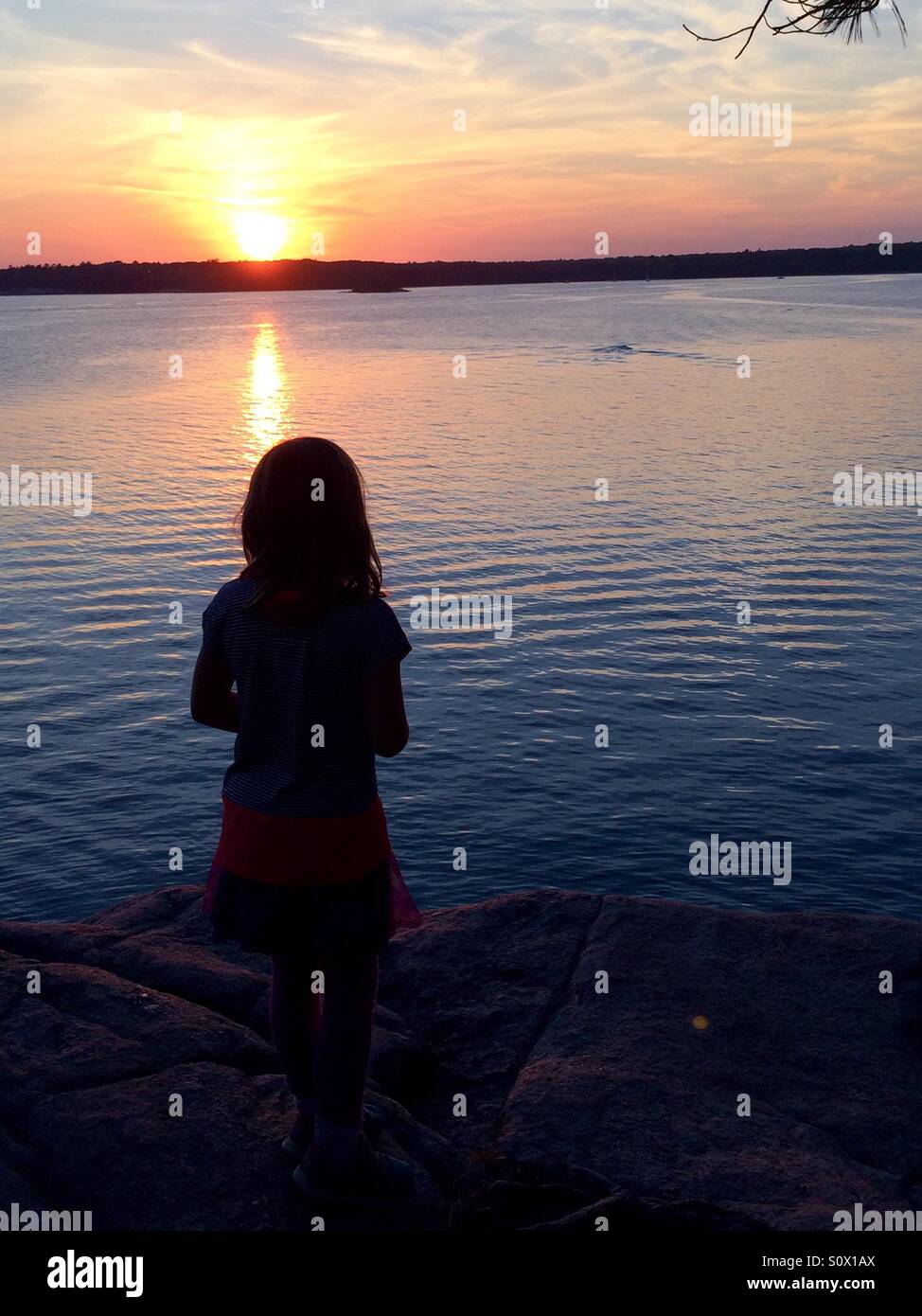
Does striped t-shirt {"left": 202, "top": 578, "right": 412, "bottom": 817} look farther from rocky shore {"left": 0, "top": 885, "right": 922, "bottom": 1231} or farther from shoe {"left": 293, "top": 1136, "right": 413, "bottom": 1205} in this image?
rocky shore {"left": 0, "top": 885, "right": 922, "bottom": 1231}

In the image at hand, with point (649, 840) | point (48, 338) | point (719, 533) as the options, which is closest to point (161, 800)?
point (649, 840)

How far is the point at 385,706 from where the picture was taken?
3689 millimetres

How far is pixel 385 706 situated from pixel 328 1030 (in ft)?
3.66

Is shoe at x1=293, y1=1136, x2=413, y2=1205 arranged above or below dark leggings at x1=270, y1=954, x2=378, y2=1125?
below

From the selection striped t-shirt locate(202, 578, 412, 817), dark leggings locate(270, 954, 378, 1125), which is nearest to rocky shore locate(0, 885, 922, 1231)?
dark leggings locate(270, 954, 378, 1125)

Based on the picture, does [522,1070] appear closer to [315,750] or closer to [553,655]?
[315,750]

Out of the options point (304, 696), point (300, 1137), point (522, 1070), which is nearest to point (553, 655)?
point (522, 1070)

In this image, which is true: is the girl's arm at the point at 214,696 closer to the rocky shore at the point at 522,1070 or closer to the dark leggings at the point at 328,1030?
the dark leggings at the point at 328,1030

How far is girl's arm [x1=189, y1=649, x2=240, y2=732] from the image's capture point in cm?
389

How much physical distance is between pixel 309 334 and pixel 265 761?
126515 millimetres

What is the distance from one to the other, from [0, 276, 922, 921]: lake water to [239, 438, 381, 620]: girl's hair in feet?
21.2

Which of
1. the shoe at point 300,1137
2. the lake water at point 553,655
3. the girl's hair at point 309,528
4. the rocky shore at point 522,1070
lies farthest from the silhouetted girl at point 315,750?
A: the lake water at point 553,655
